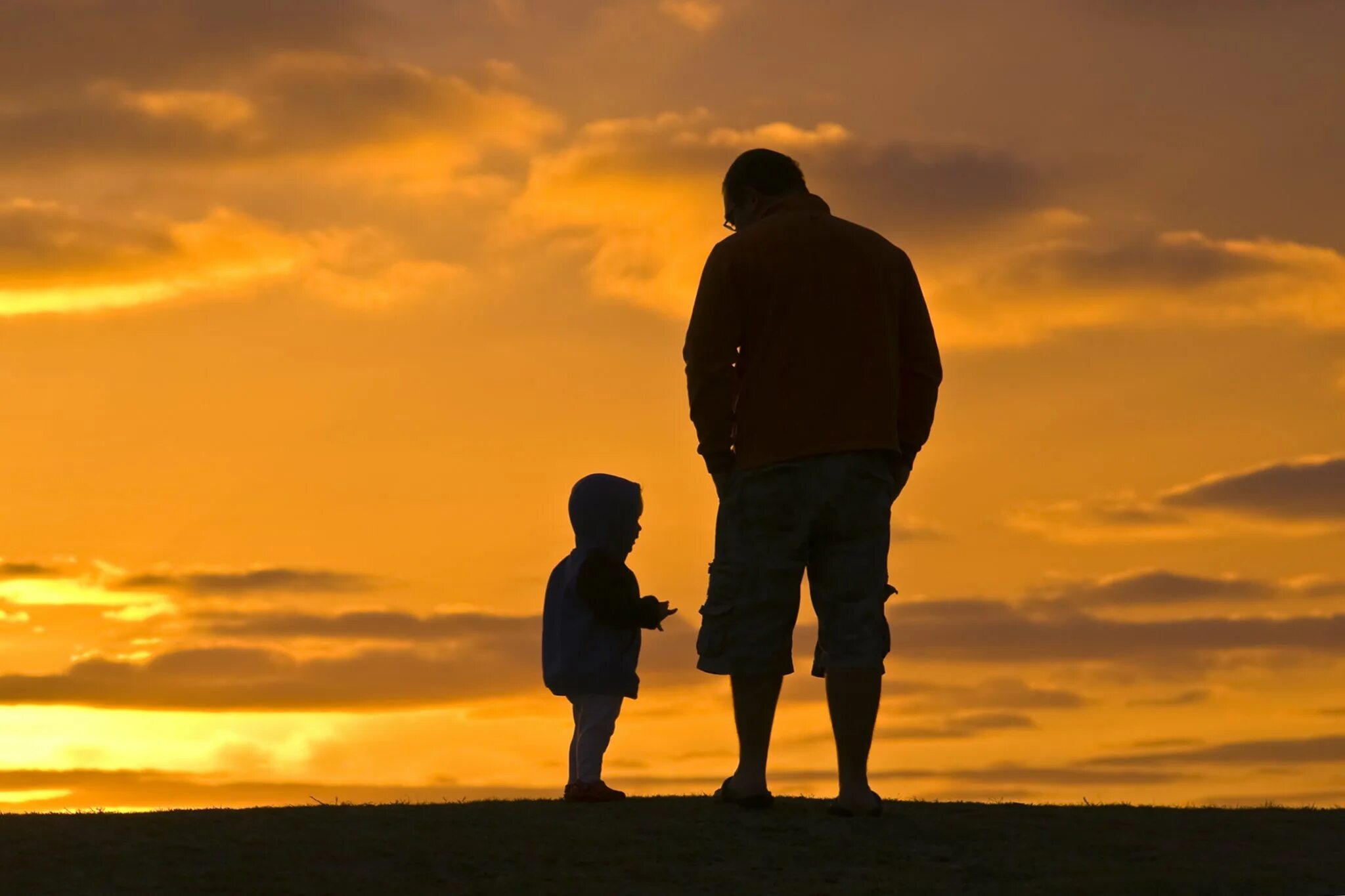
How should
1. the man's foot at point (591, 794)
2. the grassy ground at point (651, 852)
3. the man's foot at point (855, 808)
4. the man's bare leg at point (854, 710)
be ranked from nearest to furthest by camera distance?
the grassy ground at point (651, 852)
the man's bare leg at point (854, 710)
the man's foot at point (855, 808)
the man's foot at point (591, 794)

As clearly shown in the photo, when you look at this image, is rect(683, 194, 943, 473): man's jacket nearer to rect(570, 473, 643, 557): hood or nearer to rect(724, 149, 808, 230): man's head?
rect(724, 149, 808, 230): man's head

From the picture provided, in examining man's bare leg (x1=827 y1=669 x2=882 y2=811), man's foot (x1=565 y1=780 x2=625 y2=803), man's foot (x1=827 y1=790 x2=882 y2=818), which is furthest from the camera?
man's foot (x1=565 y1=780 x2=625 y2=803)

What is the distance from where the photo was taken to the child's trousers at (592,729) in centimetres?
1043

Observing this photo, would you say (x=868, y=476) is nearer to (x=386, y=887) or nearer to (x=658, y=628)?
(x=658, y=628)

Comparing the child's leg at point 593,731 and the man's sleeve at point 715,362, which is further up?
the man's sleeve at point 715,362

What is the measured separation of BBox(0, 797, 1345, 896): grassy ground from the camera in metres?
8.51

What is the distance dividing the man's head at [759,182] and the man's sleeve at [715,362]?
0.50 metres

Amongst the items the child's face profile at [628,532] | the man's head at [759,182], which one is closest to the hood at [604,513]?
the child's face profile at [628,532]

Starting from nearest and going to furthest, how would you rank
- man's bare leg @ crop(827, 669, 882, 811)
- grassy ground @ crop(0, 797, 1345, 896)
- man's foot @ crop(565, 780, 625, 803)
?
grassy ground @ crop(0, 797, 1345, 896)
man's bare leg @ crop(827, 669, 882, 811)
man's foot @ crop(565, 780, 625, 803)

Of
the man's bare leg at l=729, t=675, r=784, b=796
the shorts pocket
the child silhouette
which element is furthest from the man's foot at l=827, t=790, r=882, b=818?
the child silhouette

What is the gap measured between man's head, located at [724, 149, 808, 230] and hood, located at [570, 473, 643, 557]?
1725 mm

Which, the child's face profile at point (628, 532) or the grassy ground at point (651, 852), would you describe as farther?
the child's face profile at point (628, 532)

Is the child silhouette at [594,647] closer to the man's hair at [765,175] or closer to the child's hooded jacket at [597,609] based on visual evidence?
the child's hooded jacket at [597,609]

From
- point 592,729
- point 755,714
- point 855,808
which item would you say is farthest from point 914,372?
point 592,729
